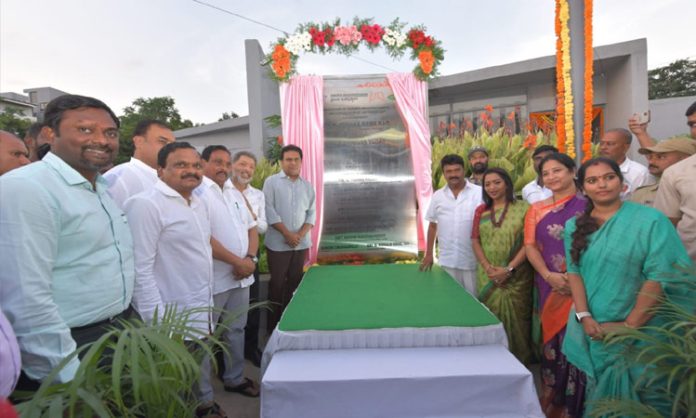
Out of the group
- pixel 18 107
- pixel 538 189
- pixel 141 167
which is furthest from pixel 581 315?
pixel 18 107

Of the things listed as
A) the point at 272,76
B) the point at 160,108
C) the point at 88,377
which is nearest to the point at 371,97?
the point at 272,76

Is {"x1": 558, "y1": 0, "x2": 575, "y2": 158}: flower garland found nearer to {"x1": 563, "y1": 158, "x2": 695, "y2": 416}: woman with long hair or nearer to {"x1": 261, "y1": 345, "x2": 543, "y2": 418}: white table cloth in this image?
{"x1": 563, "y1": 158, "x2": 695, "y2": 416}: woman with long hair

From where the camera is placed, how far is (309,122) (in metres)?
4.98

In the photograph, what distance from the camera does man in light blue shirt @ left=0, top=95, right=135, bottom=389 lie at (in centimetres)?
122

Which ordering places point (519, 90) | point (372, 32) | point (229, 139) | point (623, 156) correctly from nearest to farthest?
point (623, 156), point (372, 32), point (519, 90), point (229, 139)

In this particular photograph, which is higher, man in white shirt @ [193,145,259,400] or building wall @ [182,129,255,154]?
building wall @ [182,129,255,154]

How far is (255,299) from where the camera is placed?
143 inches

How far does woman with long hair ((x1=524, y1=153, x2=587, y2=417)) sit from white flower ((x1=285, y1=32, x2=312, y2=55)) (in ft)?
10.9

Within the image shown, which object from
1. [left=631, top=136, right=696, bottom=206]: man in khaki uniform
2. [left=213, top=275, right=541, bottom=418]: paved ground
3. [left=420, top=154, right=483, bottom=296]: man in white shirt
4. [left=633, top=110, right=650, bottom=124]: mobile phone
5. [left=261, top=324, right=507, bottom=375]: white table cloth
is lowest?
[left=213, top=275, right=541, bottom=418]: paved ground

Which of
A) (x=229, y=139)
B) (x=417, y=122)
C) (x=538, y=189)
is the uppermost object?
(x=229, y=139)

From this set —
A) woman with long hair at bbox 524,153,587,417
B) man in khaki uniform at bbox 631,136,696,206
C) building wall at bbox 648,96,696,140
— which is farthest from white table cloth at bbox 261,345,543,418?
building wall at bbox 648,96,696,140

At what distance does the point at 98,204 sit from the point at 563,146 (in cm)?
361

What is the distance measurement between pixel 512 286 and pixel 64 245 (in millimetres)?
2730

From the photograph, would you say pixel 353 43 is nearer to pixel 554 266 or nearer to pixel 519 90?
pixel 554 266
